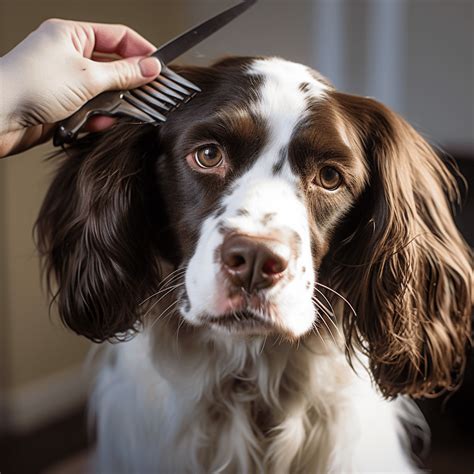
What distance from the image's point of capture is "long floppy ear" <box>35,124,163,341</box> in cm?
101

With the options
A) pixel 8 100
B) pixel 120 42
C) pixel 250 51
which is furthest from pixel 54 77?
pixel 250 51

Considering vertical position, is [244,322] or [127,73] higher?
[127,73]

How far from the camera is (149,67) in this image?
974mm

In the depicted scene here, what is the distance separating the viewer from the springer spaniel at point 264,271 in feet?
2.95

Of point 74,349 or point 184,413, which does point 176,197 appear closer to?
point 184,413

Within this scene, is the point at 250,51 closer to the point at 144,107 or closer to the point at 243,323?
the point at 144,107

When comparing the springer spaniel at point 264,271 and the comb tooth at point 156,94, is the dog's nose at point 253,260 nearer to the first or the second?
the springer spaniel at point 264,271

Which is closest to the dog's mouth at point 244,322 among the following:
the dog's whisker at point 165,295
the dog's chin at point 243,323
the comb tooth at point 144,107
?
the dog's chin at point 243,323

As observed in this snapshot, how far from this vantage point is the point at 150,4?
2.59 m

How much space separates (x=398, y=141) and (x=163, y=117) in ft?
1.05

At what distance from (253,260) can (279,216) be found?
83 mm

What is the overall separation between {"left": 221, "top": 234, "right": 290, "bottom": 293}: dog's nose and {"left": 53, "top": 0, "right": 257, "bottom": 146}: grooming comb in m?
0.24

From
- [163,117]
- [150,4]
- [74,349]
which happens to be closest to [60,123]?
[163,117]

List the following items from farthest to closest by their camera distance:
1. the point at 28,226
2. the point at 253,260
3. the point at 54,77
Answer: the point at 28,226
the point at 54,77
the point at 253,260
